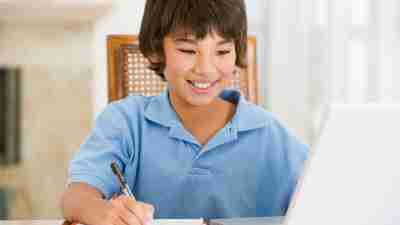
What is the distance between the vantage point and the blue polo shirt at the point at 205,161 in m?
1.18

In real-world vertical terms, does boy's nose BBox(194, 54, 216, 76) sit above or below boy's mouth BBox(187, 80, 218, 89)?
above

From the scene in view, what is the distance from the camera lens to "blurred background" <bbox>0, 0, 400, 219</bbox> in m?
2.51

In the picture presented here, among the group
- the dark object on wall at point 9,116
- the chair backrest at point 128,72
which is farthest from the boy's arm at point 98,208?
the dark object on wall at point 9,116

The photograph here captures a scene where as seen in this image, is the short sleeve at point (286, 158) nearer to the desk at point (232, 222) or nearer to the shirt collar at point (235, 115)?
the shirt collar at point (235, 115)

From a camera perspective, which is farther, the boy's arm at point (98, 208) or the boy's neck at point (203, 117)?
the boy's neck at point (203, 117)

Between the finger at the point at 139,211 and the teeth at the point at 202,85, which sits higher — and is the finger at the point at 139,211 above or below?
below

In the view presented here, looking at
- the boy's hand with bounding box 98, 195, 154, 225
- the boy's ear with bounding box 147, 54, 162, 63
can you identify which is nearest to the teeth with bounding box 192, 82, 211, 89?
the boy's ear with bounding box 147, 54, 162, 63

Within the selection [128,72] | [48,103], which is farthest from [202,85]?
[48,103]

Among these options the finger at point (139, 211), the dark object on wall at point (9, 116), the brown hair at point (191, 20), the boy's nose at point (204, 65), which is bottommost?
the dark object on wall at point (9, 116)

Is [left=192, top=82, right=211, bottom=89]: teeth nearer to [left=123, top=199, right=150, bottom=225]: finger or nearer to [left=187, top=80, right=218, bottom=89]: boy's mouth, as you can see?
[left=187, top=80, right=218, bottom=89]: boy's mouth

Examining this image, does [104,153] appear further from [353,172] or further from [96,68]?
[96,68]

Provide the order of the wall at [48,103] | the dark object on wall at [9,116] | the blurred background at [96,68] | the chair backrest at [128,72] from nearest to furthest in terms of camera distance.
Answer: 1. the chair backrest at [128,72]
2. the blurred background at [96,68]
3. the wall at [48,103]
4. the dark object on wall at [9,116]

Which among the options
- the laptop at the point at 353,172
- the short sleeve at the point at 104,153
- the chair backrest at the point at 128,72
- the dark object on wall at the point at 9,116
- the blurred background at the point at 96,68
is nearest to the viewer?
the laptop at the point at 353,172

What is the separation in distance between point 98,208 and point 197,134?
0.36m
